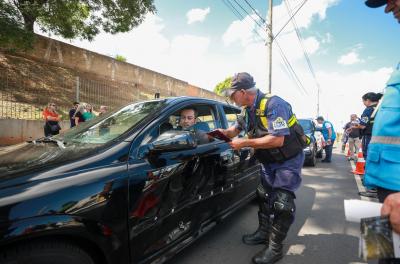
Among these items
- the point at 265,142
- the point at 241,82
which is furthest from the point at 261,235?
the point at 241,82

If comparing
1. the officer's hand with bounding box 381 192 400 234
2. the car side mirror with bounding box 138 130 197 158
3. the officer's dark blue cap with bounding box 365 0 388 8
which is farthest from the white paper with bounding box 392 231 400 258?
the car side mirror with bounding box 138 130 197 158

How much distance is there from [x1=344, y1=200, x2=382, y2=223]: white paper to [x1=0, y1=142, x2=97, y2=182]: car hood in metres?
1.53

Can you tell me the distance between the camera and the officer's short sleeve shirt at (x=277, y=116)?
240 cm

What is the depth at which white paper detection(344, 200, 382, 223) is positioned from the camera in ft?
3.61

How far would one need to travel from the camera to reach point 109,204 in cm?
163

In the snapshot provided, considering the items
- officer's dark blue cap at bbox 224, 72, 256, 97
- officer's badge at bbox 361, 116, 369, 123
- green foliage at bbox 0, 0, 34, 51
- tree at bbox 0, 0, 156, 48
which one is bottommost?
officer's badge at bbox 361, 116, 369, 123

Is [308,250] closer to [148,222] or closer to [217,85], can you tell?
[148,222]

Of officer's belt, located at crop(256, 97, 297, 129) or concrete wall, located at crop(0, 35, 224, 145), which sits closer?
officer's belt, located at crop(256, 97, 297, 129)

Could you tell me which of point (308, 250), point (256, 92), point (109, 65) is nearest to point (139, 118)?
point (256, 92)

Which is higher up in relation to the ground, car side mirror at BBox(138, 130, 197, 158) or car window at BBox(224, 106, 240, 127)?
car window at BBox(224, 106, 240, 127)

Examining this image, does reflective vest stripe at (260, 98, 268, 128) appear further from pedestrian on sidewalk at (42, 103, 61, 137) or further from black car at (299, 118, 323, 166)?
pedestrian on sidewalk at (42, 103, 61, 137)

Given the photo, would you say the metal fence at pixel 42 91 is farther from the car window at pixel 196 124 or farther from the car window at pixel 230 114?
the car window at pixel 196 124

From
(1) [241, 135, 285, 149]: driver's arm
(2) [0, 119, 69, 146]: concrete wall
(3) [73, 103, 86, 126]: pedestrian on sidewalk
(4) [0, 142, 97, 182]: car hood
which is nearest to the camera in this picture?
(4) [0, 142, 97, 182]: car hood

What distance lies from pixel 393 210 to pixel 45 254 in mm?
1557
